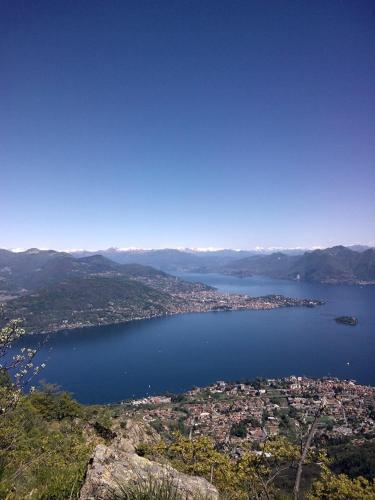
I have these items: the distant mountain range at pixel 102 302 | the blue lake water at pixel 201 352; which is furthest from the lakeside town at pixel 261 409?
the distant mountain range at pixel 102 302

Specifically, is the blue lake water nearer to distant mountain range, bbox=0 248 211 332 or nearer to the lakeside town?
the lakeside town

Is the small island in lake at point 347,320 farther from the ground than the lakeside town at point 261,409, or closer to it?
farther from the ground

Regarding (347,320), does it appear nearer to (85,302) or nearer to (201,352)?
(201,352)

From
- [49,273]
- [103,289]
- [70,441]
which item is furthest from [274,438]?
[49,273]

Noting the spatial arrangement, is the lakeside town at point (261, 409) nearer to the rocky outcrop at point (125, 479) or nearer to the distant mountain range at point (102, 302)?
the rocky outcrop at point (125, 479)

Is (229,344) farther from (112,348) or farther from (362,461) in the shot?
(362,461)

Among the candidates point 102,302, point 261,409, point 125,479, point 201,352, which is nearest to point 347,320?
point 201,352

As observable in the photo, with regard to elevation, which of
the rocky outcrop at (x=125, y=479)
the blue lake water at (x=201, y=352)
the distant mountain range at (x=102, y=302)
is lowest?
the blue lake water at (x=201, y=352)
